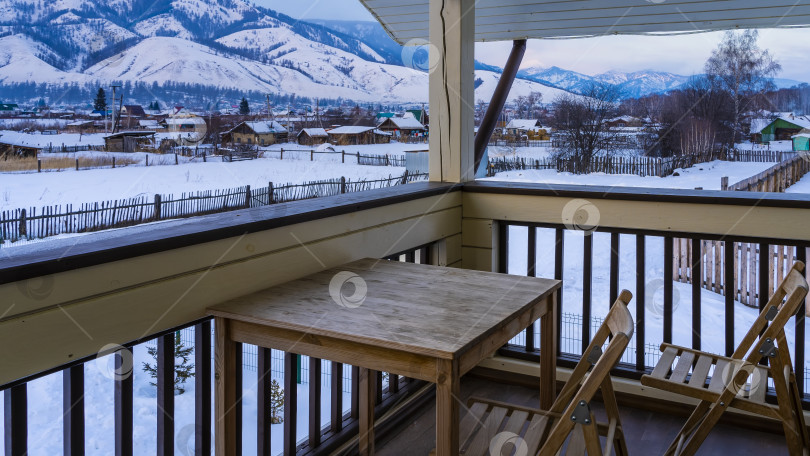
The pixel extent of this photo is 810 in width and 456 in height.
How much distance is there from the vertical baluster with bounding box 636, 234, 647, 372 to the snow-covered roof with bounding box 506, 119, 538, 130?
908 millimetres

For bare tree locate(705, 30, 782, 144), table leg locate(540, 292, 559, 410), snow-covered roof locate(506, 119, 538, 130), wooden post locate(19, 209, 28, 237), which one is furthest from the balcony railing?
table leg locate(540, 292, 559, 410)

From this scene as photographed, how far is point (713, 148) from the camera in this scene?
3.47 m

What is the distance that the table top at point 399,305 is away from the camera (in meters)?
1.82

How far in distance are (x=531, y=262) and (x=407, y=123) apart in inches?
38.2

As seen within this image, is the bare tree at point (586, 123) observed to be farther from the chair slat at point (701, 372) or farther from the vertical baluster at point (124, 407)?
the vertical baluster at point (124, 407)

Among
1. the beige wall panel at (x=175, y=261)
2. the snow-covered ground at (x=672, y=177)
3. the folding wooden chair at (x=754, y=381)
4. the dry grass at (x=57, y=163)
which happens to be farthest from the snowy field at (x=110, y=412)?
the snow-covered ground at (x=672, y=177)

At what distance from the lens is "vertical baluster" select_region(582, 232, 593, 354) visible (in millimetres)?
3482

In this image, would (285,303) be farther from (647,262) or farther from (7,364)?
(647,262)

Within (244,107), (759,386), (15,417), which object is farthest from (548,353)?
(15,417)

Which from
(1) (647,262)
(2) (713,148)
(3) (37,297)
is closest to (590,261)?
(1) (647,262)

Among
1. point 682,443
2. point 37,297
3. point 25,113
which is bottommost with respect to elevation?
point 682,443

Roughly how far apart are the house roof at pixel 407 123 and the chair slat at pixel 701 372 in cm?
170

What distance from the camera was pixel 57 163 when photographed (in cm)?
174

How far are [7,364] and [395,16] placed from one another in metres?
2.68
